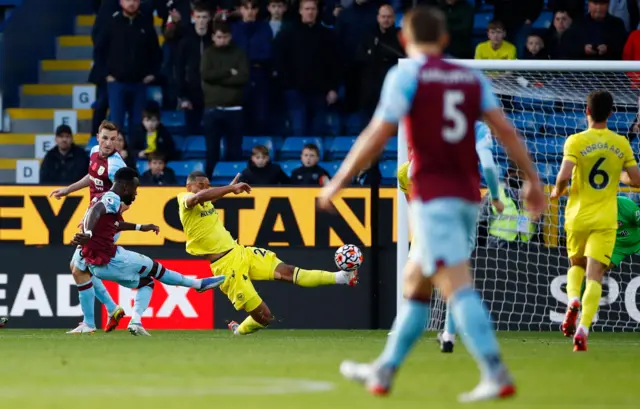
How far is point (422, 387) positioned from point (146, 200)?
7.35 metres

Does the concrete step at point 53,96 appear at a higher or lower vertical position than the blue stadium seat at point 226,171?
higher

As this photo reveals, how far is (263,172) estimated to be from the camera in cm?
1447

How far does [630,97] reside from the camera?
43.9ft

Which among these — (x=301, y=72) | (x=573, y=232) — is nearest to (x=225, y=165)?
(x=301, y=72)

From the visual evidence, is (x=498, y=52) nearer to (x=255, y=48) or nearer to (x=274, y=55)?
(x=274, y=55)

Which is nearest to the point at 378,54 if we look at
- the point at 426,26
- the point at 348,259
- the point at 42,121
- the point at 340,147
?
the point at 340,147

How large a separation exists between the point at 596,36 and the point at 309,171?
3750 mm

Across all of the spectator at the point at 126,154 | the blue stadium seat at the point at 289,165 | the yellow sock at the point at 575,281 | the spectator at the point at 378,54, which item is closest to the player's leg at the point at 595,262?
the yellow sock at the point at 575,281

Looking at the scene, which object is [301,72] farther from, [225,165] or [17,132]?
[17,132]

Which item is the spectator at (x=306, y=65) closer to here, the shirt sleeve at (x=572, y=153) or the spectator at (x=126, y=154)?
the spectator at (x=126, y=154)

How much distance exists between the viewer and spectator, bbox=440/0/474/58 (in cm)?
1573

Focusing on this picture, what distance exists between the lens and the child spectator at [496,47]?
15.4 m

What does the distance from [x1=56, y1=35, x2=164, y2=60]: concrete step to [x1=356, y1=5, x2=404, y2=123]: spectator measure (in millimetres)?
4962

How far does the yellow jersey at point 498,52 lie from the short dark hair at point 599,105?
222 inches
